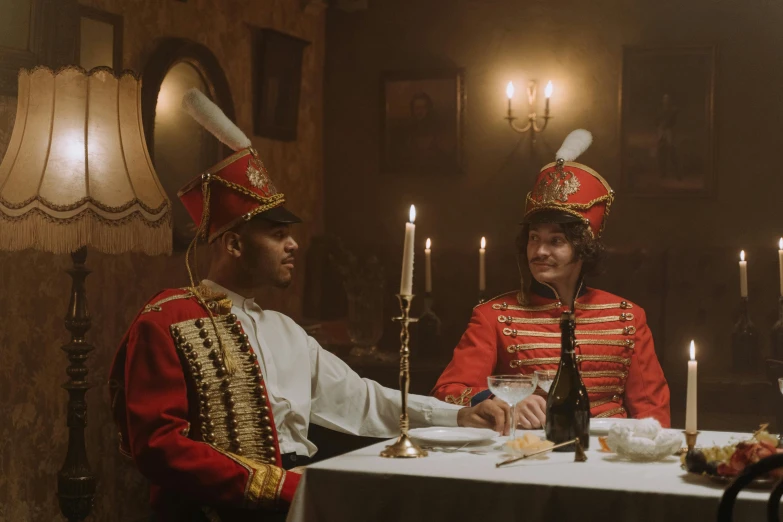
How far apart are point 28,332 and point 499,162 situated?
3.64 metres

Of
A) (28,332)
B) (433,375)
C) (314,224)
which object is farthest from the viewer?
(314,224)

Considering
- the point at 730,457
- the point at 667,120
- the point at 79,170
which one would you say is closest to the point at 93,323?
the point at 79,170

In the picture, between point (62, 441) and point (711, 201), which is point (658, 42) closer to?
point (711, 201)

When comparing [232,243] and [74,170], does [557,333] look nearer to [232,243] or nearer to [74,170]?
[232,243]

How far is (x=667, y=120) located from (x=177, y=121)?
10.6ft

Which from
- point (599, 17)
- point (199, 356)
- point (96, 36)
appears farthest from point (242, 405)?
point (599, 17)

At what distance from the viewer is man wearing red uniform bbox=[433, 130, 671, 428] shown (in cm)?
344

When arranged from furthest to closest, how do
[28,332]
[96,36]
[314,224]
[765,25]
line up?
1. [314,224]
2. [765,25]
3. [96,36]
4. [28,332]

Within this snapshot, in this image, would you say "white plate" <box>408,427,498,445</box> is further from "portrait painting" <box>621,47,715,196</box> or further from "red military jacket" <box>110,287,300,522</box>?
"portrait painting" <box>621,47,715,196</box>

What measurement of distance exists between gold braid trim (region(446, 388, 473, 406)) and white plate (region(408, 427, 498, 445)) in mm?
685

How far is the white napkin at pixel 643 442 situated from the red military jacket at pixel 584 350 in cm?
121

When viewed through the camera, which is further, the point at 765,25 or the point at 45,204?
the point at 765,25

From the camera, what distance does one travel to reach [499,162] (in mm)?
6453

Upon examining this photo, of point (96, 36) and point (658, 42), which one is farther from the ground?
point (658, 42)
